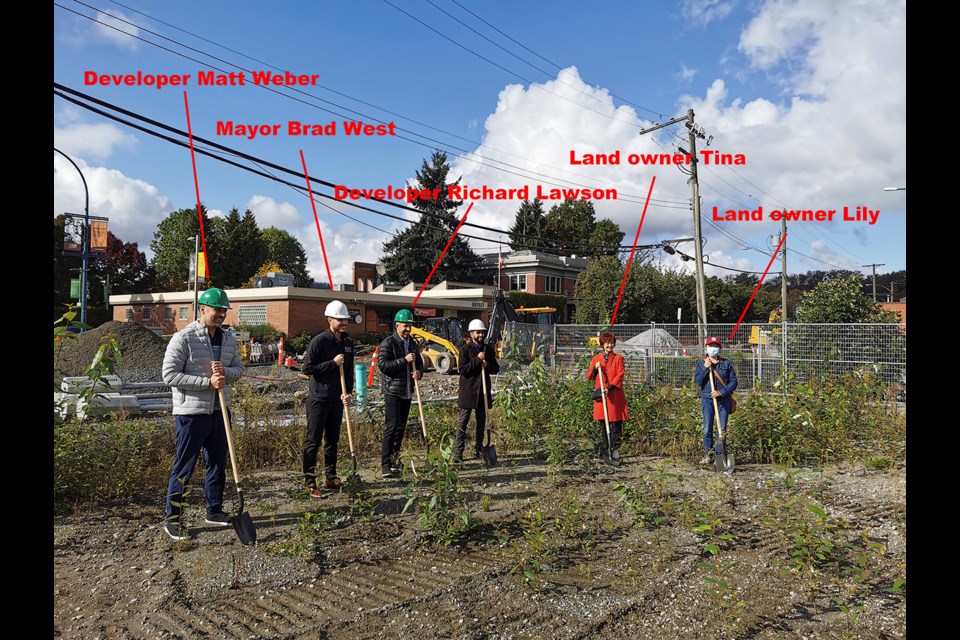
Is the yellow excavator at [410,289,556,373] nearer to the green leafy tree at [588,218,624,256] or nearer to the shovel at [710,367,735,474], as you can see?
the shovel at [710,367,735,474]

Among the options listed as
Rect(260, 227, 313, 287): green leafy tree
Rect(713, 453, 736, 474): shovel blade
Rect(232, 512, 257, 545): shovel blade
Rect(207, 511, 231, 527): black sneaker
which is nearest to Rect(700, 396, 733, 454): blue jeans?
Rect(713, 453, 736, 474): shovel blade

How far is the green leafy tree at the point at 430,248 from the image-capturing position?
166 ft

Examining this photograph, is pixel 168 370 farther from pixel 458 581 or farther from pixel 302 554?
pixel 458 581

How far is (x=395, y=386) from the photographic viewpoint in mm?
6887

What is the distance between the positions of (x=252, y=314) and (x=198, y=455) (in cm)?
3030

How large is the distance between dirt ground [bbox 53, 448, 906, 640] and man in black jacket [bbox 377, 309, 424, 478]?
834 millimetres

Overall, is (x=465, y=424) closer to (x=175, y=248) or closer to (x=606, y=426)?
(x=606, y=426)

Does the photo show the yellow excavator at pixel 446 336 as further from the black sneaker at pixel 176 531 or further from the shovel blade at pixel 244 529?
the shovel blade at pixel 244 529

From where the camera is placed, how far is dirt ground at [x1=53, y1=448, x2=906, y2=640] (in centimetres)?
345

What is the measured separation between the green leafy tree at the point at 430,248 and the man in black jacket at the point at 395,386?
142 feet

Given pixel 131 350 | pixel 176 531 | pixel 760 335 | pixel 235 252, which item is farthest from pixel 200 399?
pixel 235 252

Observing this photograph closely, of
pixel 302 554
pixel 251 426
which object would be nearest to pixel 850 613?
pixel 302 554

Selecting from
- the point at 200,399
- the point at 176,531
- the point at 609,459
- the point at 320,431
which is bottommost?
the point at 609,459

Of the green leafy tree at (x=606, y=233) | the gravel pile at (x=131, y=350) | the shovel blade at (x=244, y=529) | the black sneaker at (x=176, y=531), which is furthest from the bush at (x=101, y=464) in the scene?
the green leafy tree at (x=606, y=233)
